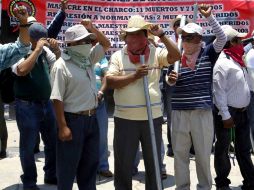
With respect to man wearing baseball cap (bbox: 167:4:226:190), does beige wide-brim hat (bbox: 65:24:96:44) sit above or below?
above

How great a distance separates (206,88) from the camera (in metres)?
4.71

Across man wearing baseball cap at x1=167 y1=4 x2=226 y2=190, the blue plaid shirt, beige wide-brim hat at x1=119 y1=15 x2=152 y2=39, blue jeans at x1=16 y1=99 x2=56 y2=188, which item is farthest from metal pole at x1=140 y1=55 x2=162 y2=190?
blue jeans at x1=16 y1=99 x2=56 y2=188

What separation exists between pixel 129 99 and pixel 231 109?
1358 millimetres

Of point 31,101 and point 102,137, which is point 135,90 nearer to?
point 31,101

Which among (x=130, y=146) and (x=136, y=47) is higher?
(x=136, y=47)

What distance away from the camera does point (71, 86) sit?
14.0 feet

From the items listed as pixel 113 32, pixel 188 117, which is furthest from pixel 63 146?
pixel 113 32

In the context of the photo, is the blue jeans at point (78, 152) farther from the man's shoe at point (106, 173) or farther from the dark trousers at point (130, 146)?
the man's shoe at point (106, 173)

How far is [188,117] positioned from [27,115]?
1673mm

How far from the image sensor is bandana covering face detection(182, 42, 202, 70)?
15.4 feet

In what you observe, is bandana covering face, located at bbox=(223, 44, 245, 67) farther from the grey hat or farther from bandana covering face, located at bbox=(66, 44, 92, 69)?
the grey hat

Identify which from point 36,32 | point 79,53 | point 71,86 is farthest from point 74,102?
point 36,32

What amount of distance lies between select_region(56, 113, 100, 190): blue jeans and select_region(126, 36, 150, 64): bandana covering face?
0.64m

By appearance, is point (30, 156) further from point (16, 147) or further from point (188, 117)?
point (16, 147)
